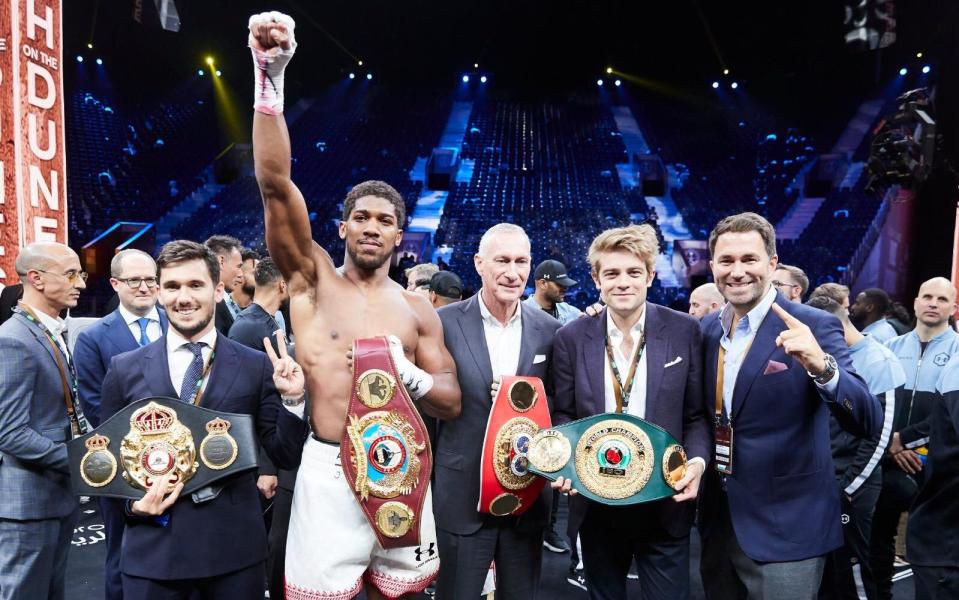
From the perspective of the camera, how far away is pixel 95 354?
289 centimetres

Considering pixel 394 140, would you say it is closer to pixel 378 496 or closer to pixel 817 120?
pixel 817 120

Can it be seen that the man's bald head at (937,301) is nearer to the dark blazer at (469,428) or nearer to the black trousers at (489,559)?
the dark blazer at (469,428)

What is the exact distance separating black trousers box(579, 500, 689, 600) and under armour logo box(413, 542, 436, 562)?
0.55 m

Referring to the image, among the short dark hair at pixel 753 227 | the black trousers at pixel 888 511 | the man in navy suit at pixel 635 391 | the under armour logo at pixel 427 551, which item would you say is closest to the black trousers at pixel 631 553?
the man in navy suit at pixel 635 391

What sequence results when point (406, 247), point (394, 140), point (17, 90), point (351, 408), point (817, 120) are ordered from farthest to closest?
point (394, 140) < point (406, 247) < point (817, 120) < point (17, 90) < point (351, 408)

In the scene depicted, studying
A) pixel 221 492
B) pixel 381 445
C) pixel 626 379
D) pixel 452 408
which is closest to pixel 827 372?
pixel 626 379

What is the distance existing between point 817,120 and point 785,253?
310 centimetres

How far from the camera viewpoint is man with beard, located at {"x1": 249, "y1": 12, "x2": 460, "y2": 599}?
5.89 ft

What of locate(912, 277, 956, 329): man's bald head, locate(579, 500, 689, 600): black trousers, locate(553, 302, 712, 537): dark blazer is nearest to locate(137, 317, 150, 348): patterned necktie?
locate(553, 302, 712, 537): dark blazer

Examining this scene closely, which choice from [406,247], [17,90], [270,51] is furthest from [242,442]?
[406,247]

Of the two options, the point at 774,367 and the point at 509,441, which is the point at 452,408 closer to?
the point at 509,441

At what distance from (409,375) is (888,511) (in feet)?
9.81

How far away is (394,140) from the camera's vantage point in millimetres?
15422

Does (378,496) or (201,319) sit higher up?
(201,319)
